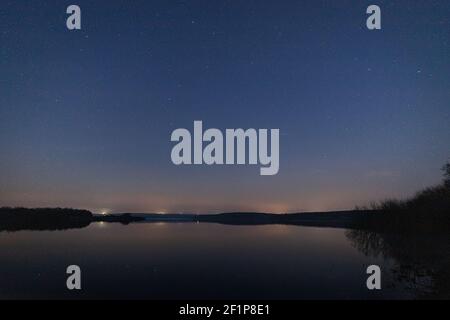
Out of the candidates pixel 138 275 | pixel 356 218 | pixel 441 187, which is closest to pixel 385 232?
pixel 441 187

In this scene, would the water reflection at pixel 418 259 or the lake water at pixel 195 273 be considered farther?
the lake water at pixel 195 273

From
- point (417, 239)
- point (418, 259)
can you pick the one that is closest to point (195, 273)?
point (418, 259)

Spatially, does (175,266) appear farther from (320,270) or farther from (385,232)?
(385,232)

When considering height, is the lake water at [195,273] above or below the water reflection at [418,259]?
below

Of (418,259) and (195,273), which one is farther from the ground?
(418,259)

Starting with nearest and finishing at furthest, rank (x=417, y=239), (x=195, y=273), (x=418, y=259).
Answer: (x=195, y=273), (x=418, y=259), (x=417, y=239)

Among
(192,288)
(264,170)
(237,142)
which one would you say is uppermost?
(237,142)

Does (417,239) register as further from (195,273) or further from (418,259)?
(195,273)

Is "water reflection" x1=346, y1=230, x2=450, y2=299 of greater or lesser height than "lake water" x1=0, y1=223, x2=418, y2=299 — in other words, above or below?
above

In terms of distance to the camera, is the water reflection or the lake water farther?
the lake water

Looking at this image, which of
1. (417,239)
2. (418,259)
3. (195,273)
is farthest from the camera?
(417,239)
